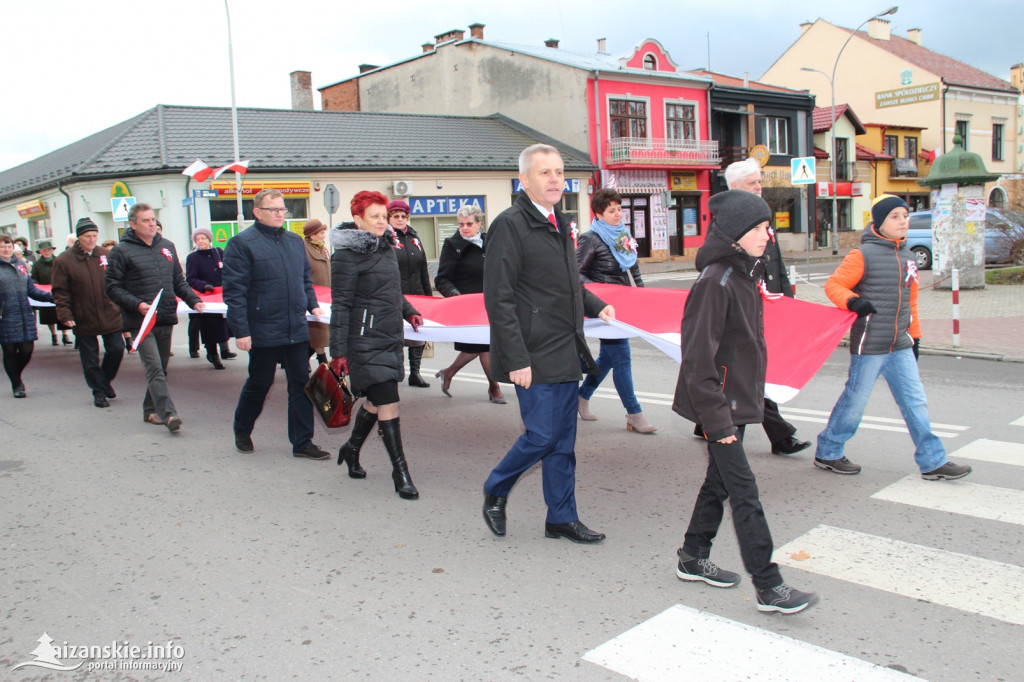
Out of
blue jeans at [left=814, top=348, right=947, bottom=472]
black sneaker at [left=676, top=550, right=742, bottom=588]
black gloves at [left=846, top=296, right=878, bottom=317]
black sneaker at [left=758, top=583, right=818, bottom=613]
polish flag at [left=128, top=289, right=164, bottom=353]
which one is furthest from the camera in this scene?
polish flag at [left=128, top=289, right=164, bottom=353]

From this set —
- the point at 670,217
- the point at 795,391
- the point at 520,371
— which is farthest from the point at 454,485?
the point at 670,217

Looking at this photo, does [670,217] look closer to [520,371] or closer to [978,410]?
[978,410]

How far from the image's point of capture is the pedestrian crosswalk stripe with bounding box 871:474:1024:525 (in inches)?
185

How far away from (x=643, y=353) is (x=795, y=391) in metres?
6.86

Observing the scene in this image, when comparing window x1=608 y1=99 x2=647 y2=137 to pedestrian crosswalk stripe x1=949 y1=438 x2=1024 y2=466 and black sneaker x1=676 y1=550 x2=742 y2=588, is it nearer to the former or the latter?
pedestrian crosswalk stripe x1=949 y1=438 x2=1024 y2=466

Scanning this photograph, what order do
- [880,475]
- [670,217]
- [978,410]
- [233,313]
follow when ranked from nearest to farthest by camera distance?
1. [880,475]
2. [233,313]
3. [978,410]
4. [670,217]

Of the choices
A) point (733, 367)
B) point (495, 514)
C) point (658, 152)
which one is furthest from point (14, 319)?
point (658, 152)

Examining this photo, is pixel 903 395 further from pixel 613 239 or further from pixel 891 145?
pixel 891 145

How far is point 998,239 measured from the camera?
21906 millimetres

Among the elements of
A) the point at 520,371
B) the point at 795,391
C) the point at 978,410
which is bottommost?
the point at 978,410

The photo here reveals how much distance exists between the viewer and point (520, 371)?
161 inches

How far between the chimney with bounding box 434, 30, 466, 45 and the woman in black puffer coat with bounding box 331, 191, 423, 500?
37287 mm

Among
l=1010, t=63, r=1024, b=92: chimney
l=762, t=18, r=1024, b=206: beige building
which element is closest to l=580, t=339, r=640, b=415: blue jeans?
l=762, t=18, r=1024, b=206: beige building

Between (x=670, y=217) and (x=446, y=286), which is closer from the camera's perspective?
(x=446, y=286)
